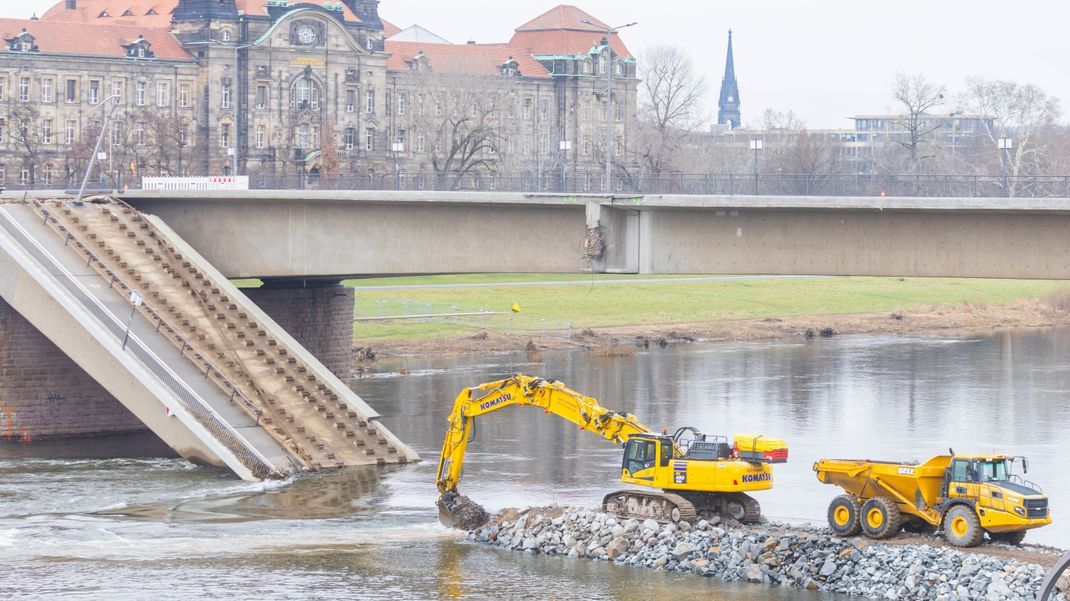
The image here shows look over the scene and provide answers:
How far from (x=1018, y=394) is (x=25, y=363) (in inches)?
1365

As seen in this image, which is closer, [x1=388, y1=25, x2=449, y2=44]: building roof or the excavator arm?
the excavator arm

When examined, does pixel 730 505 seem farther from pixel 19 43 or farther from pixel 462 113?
pixel 19 43

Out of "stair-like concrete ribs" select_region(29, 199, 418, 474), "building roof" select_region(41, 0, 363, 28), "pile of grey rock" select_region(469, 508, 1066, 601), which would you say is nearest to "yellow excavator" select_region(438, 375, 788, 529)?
"pile of grey rock" select_region(469, 508, 1066, 601)

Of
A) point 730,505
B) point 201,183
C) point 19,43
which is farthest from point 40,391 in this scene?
point 19,43

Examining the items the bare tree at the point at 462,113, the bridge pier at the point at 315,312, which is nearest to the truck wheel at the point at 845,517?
the bridge pier at the point at 315,312

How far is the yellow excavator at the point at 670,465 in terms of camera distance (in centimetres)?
3806

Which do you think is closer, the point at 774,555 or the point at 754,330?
the point at 774,555

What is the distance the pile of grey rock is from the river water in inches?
21.1

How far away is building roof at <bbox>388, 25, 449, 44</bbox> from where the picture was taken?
7574 inches

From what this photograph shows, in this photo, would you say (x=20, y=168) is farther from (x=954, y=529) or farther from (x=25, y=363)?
(x=954, y=529)

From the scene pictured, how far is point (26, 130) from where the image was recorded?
141875 millimetres

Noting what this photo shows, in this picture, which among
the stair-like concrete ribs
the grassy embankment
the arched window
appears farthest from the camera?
the arched window

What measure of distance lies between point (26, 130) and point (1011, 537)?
118440mm

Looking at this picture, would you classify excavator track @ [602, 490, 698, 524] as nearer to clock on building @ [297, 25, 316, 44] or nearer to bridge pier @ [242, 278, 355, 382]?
bridge pier @ [242, 278, 355, 382]
